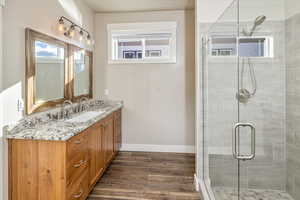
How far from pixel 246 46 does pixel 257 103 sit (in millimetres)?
635

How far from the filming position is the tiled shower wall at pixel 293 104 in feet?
6.79

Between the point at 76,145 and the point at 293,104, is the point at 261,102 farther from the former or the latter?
the point at 76,145

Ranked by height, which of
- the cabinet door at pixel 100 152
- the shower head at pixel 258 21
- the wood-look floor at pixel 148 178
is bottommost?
the wood-look floor at pixel 148 178

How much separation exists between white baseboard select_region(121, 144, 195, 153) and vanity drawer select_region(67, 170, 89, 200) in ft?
5.72

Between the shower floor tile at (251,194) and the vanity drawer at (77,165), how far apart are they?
1419mm

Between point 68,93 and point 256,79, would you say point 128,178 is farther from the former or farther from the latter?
point 256,79

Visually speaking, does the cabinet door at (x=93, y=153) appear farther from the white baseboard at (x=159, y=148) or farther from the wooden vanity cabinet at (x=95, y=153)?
the white baseboard at (x=159, y=148)

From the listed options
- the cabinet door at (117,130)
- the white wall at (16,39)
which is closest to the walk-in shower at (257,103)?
the cabinet door at (117,130)

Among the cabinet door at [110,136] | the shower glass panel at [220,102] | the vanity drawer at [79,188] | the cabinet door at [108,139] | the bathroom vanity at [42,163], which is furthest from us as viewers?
the cabinet door at [110,136]

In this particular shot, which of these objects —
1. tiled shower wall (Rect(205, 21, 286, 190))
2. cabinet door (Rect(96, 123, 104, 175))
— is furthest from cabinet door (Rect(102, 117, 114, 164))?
tiled shower wall (Rect(205, 21, 286, 190))

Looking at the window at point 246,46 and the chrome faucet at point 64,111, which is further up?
the window at point 246,46

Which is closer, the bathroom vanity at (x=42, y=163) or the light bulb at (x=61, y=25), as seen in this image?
the bathroom vanity at (x=42, y=163)

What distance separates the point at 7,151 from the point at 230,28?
8.12ft

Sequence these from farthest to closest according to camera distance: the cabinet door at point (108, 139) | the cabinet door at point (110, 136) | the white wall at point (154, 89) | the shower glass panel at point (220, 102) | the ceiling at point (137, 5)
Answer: the white wall at point (154, 89) < the ceiling at point (137, 5) < the cabinet door at point (110, 136) < the cabinet door at point (108, 139) < the shower glass panel at point (220, 102)
